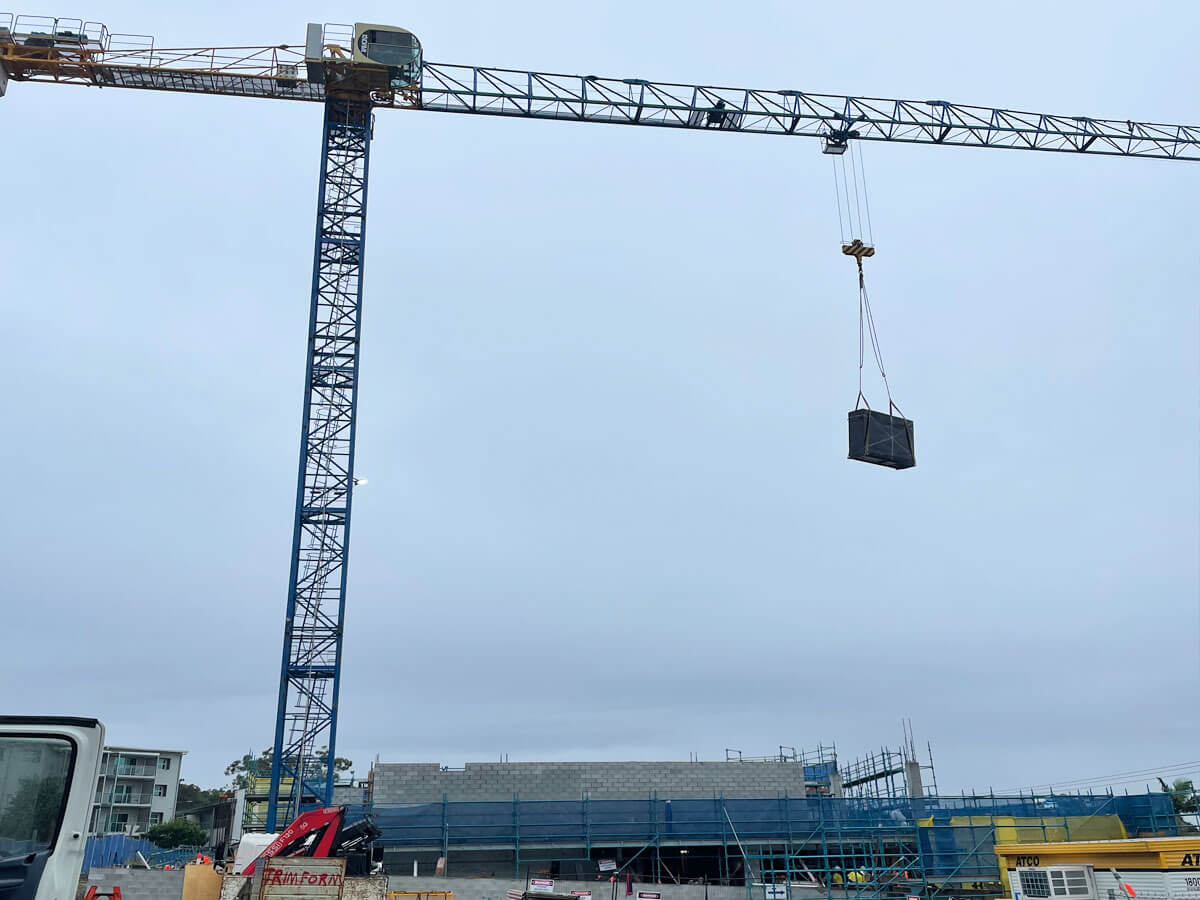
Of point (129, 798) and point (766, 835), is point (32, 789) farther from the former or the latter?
point (129, 798)

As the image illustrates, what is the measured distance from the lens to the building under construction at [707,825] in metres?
37.2

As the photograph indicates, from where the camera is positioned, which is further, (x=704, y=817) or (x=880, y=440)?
(x=704, y=817)

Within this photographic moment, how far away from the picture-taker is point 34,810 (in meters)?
5.05

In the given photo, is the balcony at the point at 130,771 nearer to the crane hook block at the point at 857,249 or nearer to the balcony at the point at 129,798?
the balcony at the point at 129,798

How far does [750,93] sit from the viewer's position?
46.1 m

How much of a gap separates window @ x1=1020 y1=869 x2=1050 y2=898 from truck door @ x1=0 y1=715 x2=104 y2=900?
23.9 meters

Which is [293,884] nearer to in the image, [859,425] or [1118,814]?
[859,425]

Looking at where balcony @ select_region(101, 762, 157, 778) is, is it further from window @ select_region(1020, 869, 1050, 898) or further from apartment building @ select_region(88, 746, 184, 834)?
window @ select_region(1020, 869, 1050, 898)

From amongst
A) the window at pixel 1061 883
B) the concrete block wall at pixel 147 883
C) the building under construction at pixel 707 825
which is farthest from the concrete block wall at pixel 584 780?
the window at pixel 1061 883

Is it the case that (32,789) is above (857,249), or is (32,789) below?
below

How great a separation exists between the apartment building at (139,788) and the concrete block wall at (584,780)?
45.9m

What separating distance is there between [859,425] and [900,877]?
2132cm

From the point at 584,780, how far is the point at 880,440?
21.9 m

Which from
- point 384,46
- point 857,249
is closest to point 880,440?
point 857,249
